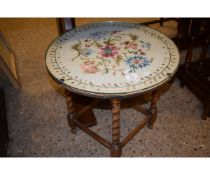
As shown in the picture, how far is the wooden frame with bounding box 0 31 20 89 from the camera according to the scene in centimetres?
202

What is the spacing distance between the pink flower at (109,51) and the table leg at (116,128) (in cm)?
30

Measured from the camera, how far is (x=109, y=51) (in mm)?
1497

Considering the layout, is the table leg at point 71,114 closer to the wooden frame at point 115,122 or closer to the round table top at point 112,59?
the wooden frame at point 115,122

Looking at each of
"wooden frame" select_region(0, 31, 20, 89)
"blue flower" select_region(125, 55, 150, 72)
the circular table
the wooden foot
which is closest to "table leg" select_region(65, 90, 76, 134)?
the circular table

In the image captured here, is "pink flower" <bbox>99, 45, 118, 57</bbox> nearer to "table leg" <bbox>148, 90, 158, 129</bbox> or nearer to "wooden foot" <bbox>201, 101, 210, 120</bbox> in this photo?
"table leg" <bbox>148, 90, 158, 129</bbox>

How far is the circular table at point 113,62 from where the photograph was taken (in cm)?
126

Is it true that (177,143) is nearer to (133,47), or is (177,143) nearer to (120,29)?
(133,47)

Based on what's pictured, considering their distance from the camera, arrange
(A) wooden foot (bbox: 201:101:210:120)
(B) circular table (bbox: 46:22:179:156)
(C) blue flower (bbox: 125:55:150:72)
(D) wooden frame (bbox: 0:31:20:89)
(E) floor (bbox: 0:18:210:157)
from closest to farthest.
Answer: (B) circular table (bbox: 46:22:179:156) < (C) blue flower (bbox: 125:55:150:72) < (E) floor (bbox: 0:18:210:157) < (A) wooden foot (bbox: 201:101:210:120) < (D) wooden frame (bbox: 0:31:20:89)

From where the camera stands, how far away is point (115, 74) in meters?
1.32

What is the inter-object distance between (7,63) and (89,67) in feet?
3.67

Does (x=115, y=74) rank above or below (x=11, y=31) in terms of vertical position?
above
